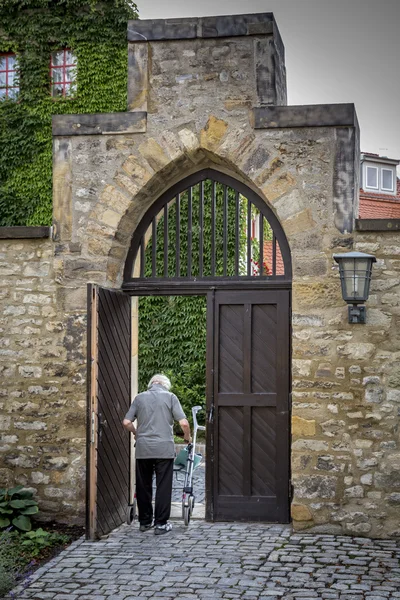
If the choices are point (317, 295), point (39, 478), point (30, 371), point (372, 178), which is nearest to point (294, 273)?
point (317, 295)

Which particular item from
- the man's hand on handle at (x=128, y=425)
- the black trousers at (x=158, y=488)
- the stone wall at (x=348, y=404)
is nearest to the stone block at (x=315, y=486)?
the stone wall at (x=348, y=404)

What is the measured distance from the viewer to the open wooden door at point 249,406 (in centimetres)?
775

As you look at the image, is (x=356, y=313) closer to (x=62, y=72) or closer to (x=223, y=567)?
(x=223, y=567)

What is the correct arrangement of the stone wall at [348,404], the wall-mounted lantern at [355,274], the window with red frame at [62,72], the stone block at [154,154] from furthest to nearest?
the window with red frame at [62,72], the stone block at [154,154], the stone wall at [348,404], the wall-mounted lantern at [355,274]

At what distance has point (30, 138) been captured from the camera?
15.2 m

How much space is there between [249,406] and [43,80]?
31.5 feet

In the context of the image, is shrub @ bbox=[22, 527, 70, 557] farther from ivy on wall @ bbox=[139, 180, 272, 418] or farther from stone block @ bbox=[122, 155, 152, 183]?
ivy on wall @ bbox=[139, 180, 272, 418]

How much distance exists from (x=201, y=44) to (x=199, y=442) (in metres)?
6.93


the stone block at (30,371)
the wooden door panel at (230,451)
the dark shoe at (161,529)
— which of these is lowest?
the dark shoe at (161,529)

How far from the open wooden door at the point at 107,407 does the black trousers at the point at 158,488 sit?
0.27m

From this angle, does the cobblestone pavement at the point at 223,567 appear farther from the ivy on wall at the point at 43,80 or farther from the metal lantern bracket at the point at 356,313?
the ivy on wall at the point at 43,80

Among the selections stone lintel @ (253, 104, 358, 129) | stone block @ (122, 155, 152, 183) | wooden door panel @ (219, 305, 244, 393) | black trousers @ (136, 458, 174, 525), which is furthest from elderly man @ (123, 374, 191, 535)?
stone lintel @ (253, 104, 358, 129)

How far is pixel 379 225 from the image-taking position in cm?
736

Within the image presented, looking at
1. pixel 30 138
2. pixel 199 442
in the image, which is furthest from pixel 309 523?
pixel 30 138
